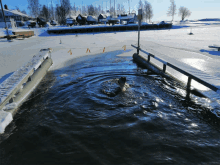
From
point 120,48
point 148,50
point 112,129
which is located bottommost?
point 112,129

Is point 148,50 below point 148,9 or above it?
below

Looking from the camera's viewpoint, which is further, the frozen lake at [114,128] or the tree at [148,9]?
the tree at [148,9]

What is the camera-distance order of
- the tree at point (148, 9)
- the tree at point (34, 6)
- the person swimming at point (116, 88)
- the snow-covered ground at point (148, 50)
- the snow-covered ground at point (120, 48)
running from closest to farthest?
the person swimming at point (116, 88), the snow-covered ground at point (148, 50), the snow-covered ground at point (120, 48), the tree at point (34, 6), the tree at point (148, 9)

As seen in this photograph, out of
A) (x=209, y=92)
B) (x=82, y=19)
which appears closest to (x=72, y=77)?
(x=209, y=92)

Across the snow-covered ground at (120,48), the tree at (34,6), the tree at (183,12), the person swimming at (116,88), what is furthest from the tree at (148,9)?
the person swimming at (116,88)

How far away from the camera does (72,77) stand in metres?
7.33

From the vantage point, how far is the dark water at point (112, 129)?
9.39ft

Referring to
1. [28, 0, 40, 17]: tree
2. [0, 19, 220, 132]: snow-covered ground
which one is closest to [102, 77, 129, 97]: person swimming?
[0, 19, 220, 132]: snow-covered ground

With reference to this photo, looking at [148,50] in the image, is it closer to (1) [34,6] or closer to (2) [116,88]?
(2) [116,88]

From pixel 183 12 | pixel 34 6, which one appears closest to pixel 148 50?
pixel 34 6

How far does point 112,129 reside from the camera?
11.8 feet

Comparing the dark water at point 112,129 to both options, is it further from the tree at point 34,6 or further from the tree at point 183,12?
the tree at point 183,12

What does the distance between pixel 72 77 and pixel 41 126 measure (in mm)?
3812

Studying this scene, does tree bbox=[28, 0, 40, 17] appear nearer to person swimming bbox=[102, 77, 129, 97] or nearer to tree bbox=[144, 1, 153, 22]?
tree bbox=[144, 1, 153, 22]
